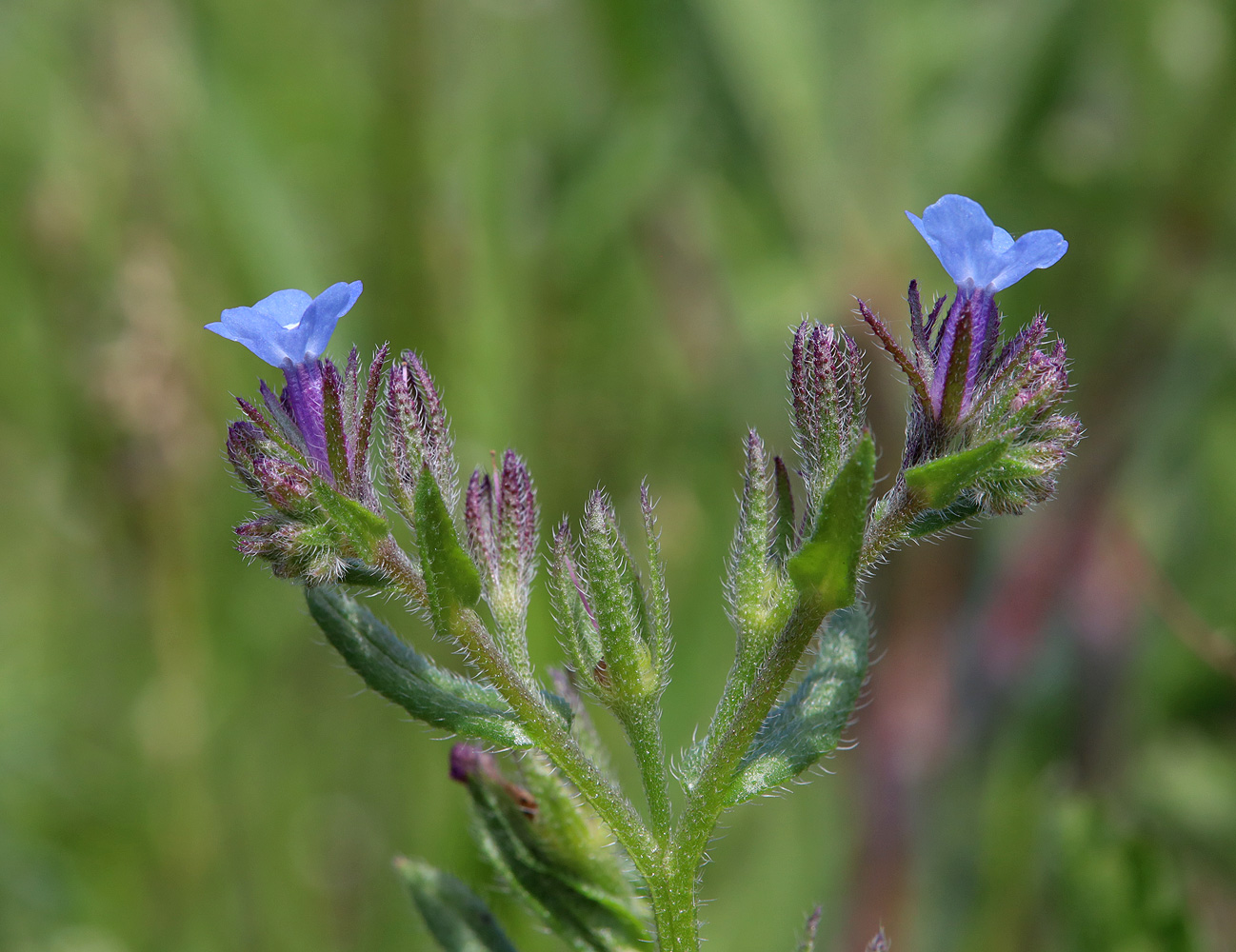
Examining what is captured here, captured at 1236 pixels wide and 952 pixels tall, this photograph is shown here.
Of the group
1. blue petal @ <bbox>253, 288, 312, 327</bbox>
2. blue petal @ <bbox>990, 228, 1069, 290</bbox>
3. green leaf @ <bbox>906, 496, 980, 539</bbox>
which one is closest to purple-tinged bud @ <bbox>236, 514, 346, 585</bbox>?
blue petal @ <bbox>253, 288, 312, 327</bbox>

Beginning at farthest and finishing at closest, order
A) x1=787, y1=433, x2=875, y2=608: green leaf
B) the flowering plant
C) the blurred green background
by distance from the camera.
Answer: the blurred green background
the flowering plant
x1=787, y1=433, x2=875, y2=608: green leaf

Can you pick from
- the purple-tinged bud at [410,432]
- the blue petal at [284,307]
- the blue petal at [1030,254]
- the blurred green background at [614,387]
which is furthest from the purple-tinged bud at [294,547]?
the blurred green background at [614,387]

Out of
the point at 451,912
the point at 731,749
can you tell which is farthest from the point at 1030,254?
the point at 451,912

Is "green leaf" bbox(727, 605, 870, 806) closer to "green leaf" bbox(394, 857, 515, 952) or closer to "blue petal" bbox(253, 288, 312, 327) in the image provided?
"green leaf" bbox(394, 857, 515, 952)

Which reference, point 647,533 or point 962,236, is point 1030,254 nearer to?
point 962,236

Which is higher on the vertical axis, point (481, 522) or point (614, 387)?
point (614, 387)
